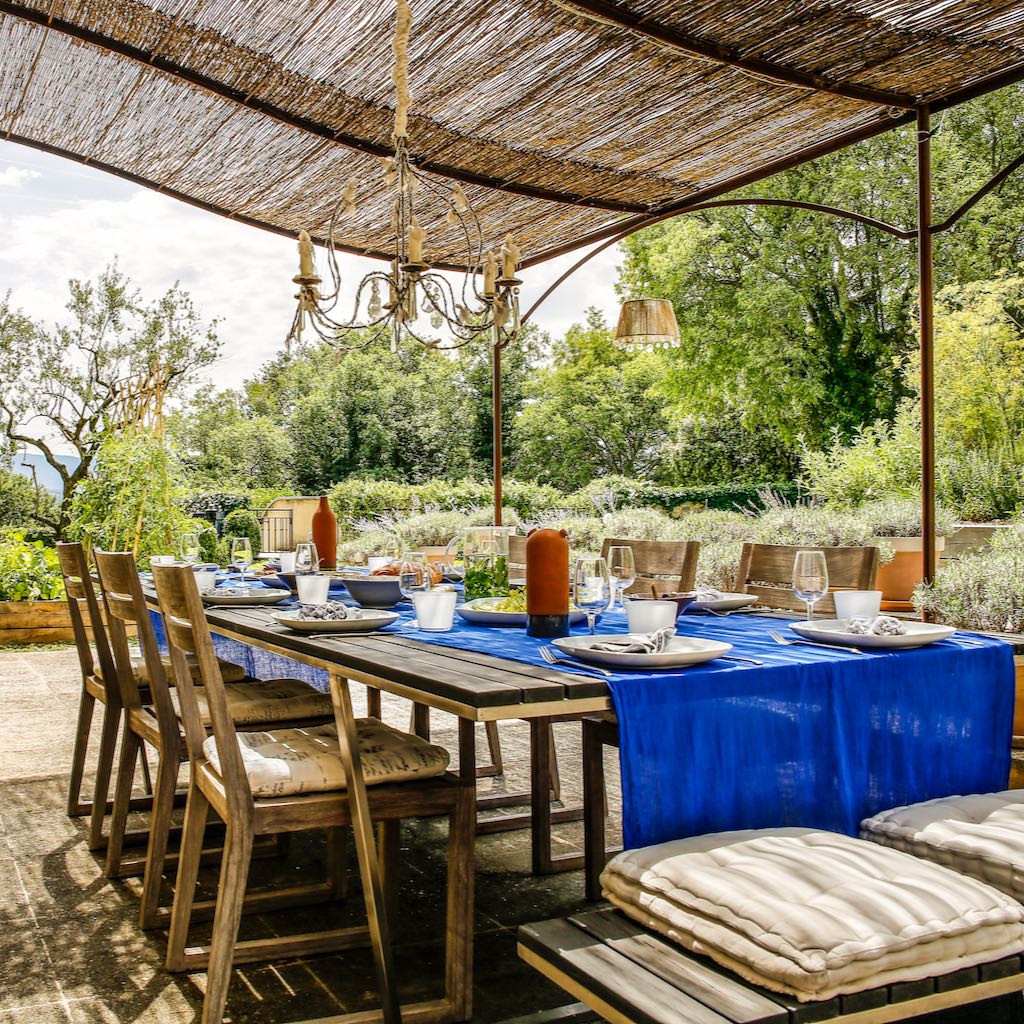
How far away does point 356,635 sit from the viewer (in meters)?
2.40

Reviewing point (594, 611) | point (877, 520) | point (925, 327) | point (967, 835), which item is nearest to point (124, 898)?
point (594, 611)

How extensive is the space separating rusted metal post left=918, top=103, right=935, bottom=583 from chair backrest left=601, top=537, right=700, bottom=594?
0.94 metres

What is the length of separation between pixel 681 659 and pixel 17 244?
19.5 m

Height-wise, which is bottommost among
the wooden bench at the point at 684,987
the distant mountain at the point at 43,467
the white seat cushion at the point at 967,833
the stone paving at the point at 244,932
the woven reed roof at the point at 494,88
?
the stone paving at the point at 244,932

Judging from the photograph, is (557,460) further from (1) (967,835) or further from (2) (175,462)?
(1) (967,835)

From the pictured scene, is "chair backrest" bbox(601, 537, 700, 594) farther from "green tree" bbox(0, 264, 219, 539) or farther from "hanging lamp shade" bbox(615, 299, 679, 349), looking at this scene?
"green tree" bbox(0, 264, 219, 539)

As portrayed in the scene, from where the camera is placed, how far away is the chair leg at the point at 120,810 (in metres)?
2.99

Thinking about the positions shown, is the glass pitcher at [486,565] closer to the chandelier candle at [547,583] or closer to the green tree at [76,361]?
the chandelier candle at [547,583]

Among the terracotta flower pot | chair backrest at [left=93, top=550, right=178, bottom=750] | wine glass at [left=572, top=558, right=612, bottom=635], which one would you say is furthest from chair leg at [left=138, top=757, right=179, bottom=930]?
the terracotta flower pot

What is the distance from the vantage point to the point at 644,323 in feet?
16.3

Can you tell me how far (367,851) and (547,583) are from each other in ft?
2.27

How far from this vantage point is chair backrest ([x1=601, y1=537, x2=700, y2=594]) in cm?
350

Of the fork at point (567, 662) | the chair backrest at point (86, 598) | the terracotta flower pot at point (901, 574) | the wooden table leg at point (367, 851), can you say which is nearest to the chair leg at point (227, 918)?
the wooden table leg at point (367, 851)

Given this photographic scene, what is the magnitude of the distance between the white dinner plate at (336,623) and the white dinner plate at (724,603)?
940 mm
